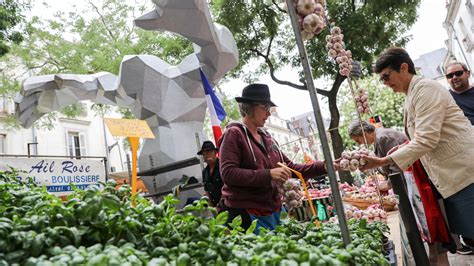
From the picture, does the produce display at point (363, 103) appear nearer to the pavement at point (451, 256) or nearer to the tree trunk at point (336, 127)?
the pavement at point (451, 256)

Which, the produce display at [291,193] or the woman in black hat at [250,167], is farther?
the woman in black hat at [250,167]

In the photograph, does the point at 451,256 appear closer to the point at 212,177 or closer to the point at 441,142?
the point at 441,142

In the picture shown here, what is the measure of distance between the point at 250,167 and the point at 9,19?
25.4 ft

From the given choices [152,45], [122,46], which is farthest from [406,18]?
[122,46]

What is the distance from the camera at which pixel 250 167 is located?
230 centimetres

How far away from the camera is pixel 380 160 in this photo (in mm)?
2045

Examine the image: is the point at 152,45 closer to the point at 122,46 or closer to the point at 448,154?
the point at 122,46

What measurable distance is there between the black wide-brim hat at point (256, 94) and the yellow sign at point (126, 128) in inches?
27.3

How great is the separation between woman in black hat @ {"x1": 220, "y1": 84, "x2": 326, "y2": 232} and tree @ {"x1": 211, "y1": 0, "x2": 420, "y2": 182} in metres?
7.41

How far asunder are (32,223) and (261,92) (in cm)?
162

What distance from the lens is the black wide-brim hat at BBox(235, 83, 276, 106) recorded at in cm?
230

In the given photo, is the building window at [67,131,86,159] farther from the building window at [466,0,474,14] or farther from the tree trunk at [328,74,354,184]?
the building window at [466,0,474,14]

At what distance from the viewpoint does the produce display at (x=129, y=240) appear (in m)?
0.83

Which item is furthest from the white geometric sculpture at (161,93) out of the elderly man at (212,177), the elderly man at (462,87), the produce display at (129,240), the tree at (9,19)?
the produce display at (129,240)
